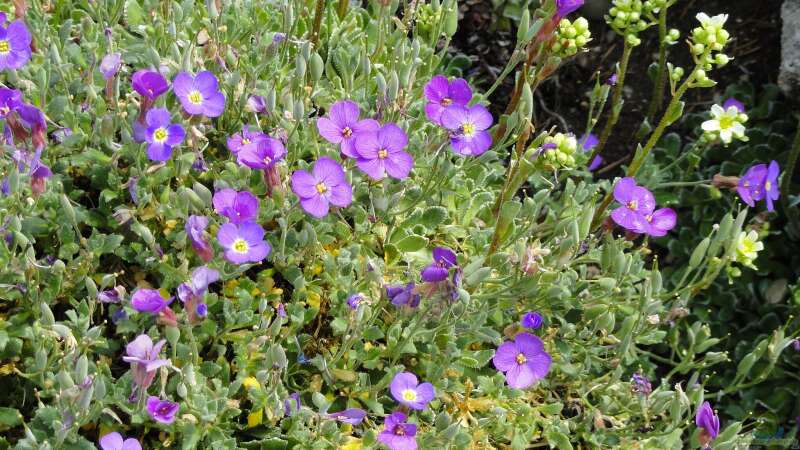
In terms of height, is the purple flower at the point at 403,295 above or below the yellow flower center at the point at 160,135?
below

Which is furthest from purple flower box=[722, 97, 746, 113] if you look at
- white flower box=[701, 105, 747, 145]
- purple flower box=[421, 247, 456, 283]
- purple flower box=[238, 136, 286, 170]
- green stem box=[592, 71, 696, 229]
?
purple flower box=[238, 136, 286, 170]

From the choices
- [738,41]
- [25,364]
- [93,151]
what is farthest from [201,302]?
[738,41]

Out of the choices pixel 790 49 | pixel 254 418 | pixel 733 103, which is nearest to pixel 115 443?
pixel 254 418

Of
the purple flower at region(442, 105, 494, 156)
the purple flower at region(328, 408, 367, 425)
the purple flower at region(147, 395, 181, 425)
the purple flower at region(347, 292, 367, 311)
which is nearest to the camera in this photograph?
the purple flower at region(147, 395, 181, 425)

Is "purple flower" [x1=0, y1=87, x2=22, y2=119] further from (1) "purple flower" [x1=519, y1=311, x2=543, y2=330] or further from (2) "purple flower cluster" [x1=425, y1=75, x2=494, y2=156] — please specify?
(1) "purple flower" [x1=519, y1=311, x2=543, y2=330]

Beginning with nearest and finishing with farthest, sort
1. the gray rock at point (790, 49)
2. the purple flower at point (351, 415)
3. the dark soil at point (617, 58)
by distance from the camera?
the purple flower at point (351, 415) → the gray rock at point (790, 49) → the dark soil at point (617, 58)

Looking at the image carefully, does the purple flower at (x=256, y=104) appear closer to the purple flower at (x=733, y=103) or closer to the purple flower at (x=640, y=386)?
the purple flower at (x=640, y=386)

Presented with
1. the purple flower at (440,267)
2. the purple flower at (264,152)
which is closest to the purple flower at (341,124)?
the purple flower at (264,152)
